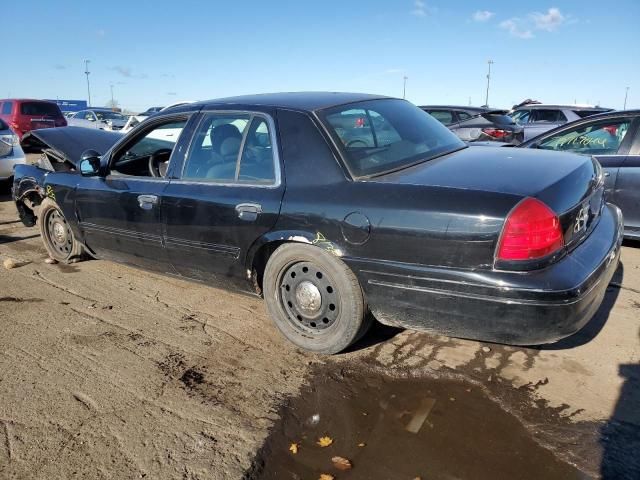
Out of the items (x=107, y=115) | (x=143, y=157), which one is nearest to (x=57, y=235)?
(x=143, y=157)

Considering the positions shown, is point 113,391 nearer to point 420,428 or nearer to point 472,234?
point 420,428

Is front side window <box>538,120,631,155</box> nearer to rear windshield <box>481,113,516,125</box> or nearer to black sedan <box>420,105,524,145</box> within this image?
black sedan <box>420,105,524,145</box>

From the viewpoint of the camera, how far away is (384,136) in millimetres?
3422

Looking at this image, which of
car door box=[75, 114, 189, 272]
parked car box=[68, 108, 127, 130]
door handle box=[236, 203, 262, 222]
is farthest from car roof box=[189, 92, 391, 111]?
parked car box=[68, 108, 127, 130]

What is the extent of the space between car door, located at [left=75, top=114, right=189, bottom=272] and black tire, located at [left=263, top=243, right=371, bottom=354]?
1114mm

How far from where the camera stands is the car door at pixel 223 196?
10.8 feet

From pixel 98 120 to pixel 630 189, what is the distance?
2173 centimetres

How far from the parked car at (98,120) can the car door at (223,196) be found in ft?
63.7

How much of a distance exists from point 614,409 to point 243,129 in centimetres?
274

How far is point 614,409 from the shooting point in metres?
2.60

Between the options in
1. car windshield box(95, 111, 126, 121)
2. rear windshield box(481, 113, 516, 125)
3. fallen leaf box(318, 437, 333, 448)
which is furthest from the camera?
car windshield box(95, 111, 126, 121)

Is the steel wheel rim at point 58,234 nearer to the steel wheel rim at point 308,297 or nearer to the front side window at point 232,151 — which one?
the front side window at point 232,151

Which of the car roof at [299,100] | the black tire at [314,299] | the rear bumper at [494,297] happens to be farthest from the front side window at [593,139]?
the black tire at [314,299]

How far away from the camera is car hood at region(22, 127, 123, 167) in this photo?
5332 mm
